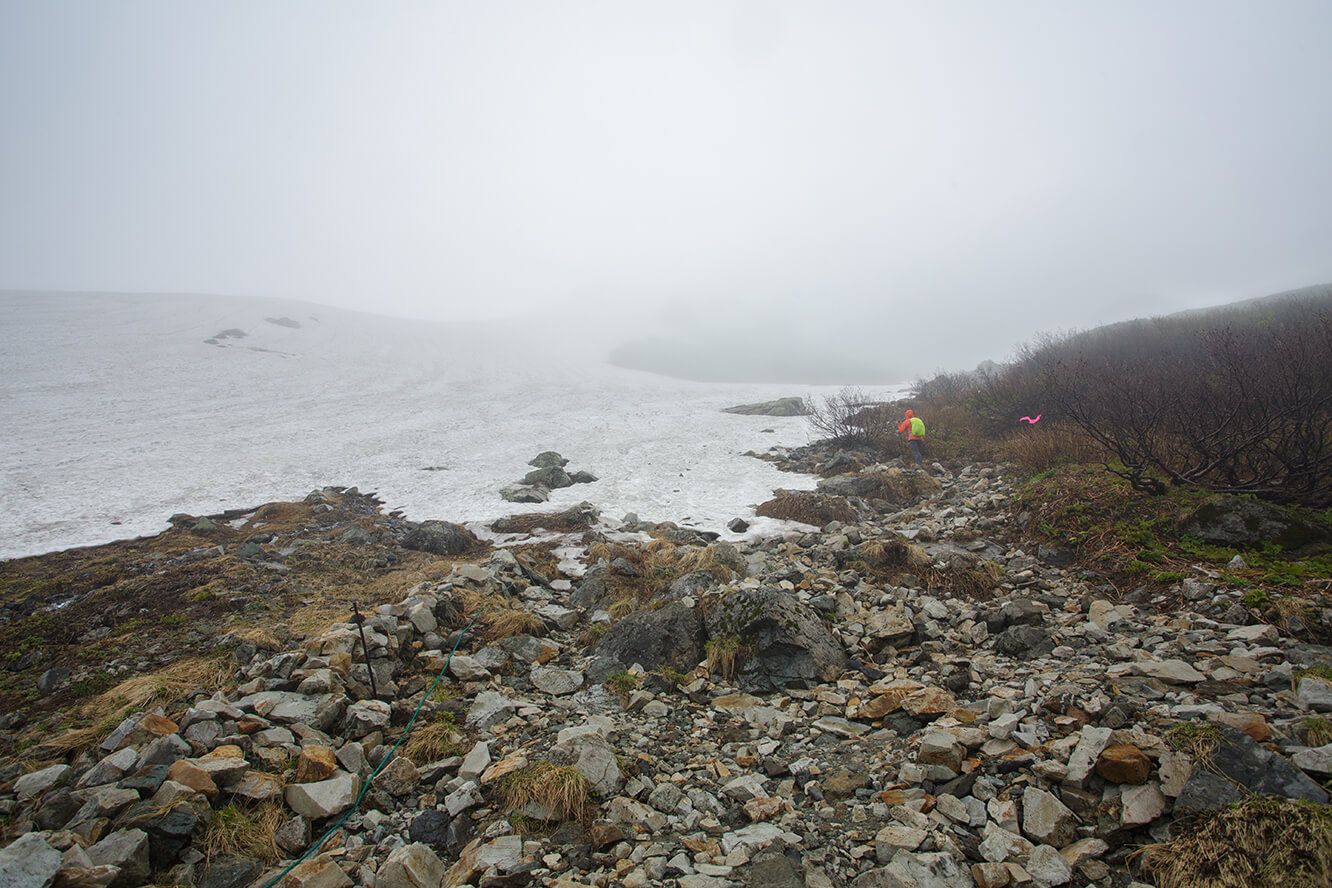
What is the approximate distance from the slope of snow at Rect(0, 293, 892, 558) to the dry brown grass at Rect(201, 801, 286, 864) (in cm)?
994

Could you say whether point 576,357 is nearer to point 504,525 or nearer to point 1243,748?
point 504,525

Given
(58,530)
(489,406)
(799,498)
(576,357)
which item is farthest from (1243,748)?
(576,357)

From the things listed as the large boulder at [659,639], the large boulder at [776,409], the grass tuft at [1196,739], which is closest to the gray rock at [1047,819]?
the grass tuft at [1196,739]

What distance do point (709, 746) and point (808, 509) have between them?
8.90 metres

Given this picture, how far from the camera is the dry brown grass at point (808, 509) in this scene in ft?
41.0

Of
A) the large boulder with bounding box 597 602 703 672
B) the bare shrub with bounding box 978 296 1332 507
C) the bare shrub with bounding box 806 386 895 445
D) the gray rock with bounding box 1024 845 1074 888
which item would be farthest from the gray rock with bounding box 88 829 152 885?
the bare shrub with bounding box 806 386 895 445

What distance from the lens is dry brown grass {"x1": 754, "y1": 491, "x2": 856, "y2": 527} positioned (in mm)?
12500

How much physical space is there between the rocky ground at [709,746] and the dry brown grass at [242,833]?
1 cm

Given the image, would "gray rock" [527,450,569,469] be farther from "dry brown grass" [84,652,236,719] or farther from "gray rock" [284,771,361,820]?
"gray rock" [284,771,361,820]

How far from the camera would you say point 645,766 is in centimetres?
430

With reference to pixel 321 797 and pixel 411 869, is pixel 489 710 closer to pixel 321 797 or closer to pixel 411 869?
pixel 321 797

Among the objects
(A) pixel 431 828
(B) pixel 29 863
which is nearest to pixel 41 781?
(B) pixel 29 863

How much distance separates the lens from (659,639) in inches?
254

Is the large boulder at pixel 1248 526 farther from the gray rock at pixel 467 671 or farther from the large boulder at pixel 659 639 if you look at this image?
the gray rock at pixel 467 671
